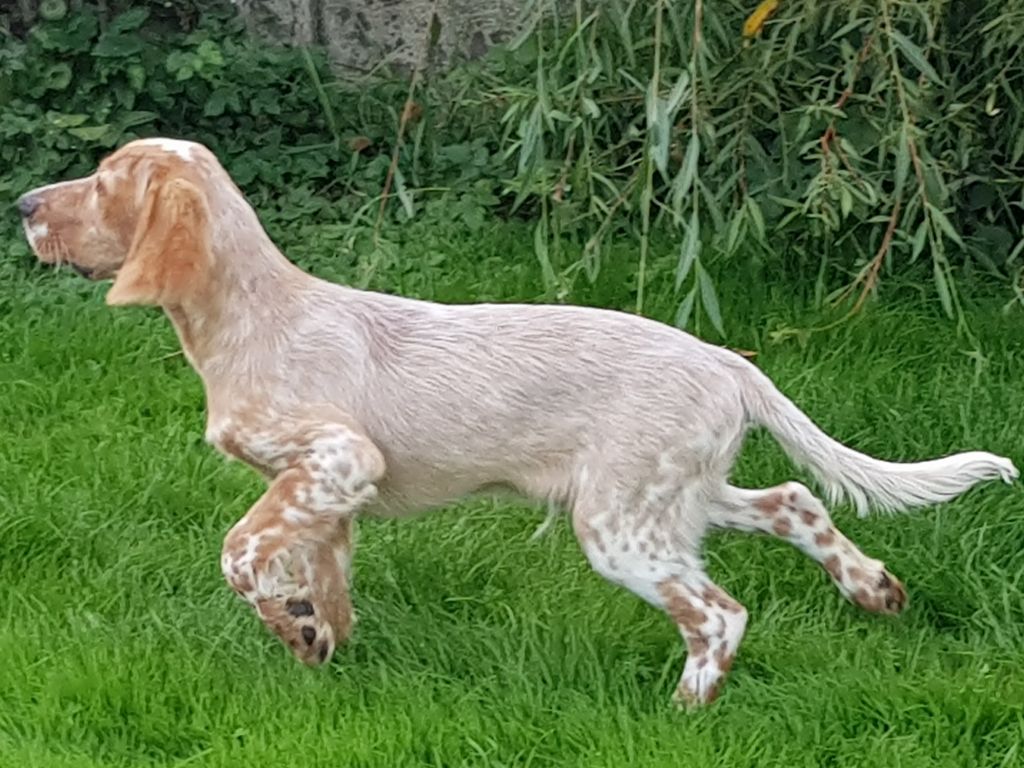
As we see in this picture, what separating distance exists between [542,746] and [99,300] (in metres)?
3.08

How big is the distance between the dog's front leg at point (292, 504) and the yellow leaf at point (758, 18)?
201cm

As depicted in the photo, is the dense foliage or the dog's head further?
the dense foliage

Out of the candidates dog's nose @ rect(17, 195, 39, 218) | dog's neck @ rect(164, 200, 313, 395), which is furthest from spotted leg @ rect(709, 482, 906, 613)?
dog's nose @ rect(17, 195, 39, 218)

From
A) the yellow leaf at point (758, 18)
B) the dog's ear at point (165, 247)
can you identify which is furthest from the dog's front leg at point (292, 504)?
the yellow leaf at point (758, 18)

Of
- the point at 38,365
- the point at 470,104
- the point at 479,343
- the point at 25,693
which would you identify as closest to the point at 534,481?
the point at 479,343

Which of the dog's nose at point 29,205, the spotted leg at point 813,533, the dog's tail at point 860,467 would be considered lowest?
the spotted leg at point 813,533

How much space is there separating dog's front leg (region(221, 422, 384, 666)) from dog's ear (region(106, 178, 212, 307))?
0.38 metres

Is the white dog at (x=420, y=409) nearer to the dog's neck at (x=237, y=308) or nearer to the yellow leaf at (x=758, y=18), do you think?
the dog's neck at (x=237, y=308)

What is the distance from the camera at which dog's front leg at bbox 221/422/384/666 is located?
4.06 m

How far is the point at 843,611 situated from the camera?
4609 millimetres

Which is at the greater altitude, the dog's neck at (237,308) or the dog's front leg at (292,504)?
→ the dog's neck at (237,308)

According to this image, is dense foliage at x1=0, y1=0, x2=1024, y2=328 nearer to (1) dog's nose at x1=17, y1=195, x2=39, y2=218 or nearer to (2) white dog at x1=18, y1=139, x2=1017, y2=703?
(2) white dog at x1=18, y1=139, x2=1017, y2=703

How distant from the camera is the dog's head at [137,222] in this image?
13.3ft

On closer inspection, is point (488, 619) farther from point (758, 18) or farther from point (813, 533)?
point (758, 18)
